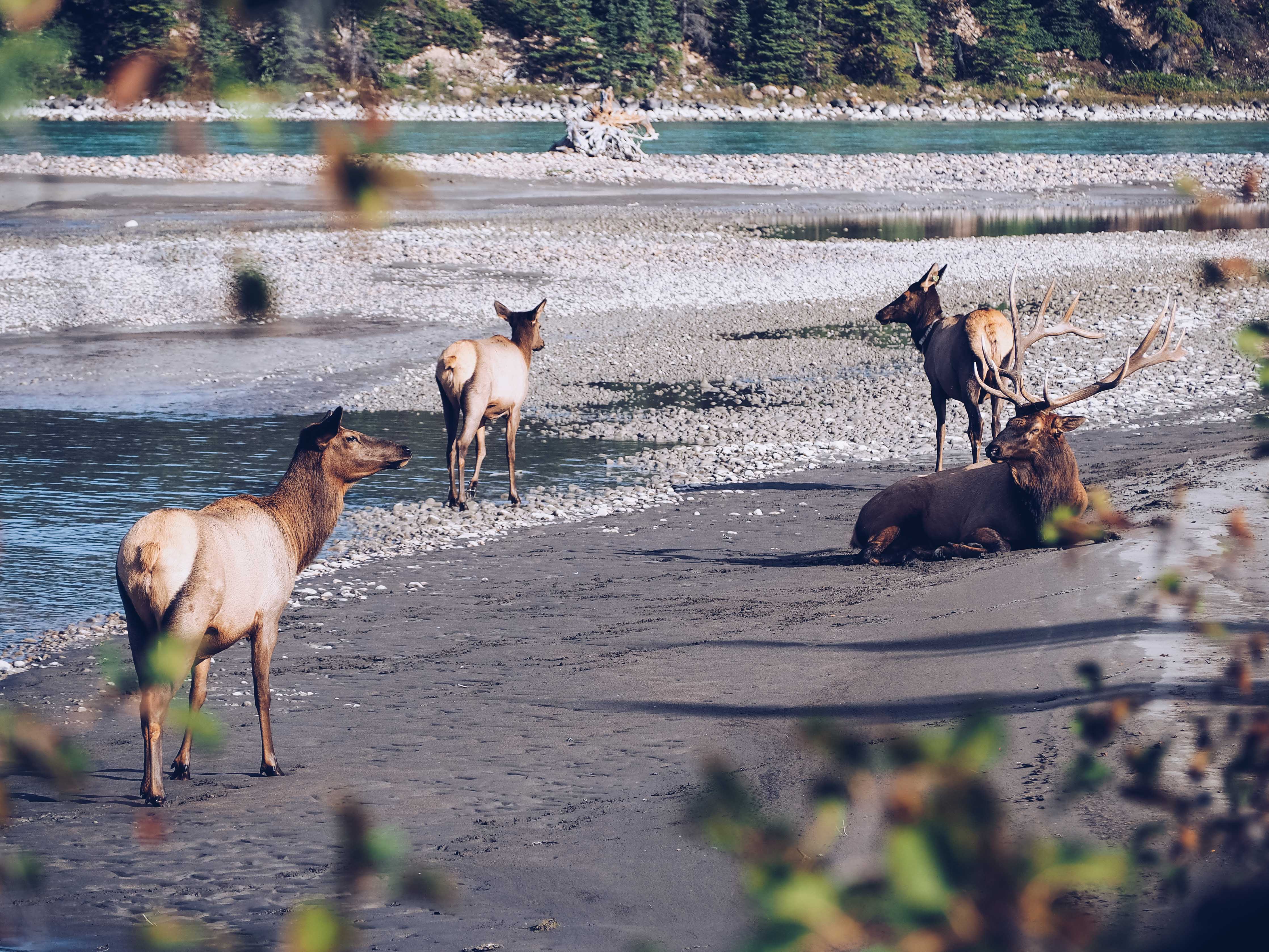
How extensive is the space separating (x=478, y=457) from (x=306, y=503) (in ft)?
19.7

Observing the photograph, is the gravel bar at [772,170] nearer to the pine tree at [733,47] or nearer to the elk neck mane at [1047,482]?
the elk neck mane at [1047,482]

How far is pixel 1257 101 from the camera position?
90.4 metres

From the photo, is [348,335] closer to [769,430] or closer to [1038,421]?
[769,430]

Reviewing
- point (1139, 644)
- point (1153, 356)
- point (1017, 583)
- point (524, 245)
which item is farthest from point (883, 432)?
point (524, 245)

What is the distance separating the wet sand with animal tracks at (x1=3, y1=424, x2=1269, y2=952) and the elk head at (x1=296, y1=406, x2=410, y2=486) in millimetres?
1319

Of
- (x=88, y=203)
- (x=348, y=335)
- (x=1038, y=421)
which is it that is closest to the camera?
(x=1038, y=421)

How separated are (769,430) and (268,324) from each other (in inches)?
382

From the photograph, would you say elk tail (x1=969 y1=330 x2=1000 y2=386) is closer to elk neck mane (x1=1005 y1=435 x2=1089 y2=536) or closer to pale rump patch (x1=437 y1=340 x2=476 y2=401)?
elk neck mane (x1=1005 y1=435 x2=1089 y2=536)

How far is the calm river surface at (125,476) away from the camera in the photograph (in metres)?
10.2

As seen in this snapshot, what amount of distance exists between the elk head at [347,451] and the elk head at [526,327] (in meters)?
5.97

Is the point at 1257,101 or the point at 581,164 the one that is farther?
the point at 1257,101

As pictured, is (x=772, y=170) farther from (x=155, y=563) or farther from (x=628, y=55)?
(x=155, y=563)

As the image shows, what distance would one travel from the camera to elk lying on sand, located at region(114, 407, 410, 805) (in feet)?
18.6

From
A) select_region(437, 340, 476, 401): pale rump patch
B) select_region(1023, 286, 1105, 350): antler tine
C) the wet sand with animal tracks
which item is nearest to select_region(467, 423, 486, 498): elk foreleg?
select_region(437, 340, 476, 401): pale rump patch
